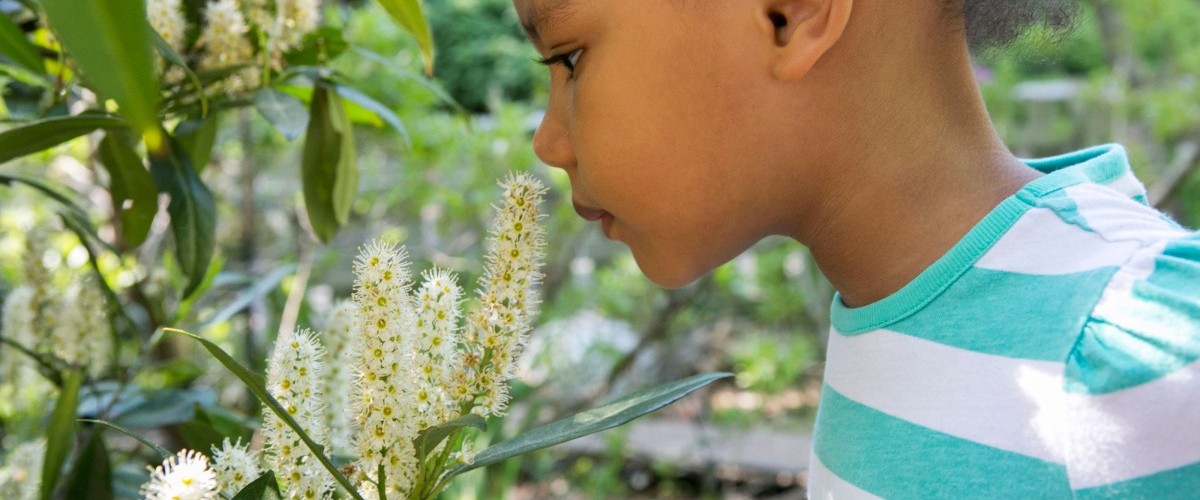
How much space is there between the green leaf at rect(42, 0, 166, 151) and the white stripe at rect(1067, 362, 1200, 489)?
20.2 inches

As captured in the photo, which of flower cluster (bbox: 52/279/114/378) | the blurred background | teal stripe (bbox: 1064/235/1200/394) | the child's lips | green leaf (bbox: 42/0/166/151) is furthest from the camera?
the blurred background

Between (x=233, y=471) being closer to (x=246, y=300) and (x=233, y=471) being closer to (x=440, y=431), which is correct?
(x=440, y=431)

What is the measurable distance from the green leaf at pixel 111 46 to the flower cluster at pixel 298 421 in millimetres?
289

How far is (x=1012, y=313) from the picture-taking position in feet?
2.24

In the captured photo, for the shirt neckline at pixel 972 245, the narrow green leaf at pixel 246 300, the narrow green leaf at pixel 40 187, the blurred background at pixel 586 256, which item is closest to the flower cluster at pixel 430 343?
the shirt neckline at pixel 972 245

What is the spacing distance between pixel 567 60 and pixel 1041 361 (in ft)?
1.23

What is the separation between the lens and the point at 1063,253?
681 millimetres

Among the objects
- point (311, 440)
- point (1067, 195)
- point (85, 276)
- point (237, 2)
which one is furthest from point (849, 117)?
point (85, 276)

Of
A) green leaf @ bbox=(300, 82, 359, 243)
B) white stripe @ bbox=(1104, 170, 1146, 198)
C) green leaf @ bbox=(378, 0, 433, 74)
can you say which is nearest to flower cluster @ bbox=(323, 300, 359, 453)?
green leaf @ bbox=(300, 82, 359, 243)

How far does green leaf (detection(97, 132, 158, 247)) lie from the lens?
0.86 metres

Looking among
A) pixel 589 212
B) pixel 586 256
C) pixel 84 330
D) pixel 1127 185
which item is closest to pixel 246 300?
pixel 84 330

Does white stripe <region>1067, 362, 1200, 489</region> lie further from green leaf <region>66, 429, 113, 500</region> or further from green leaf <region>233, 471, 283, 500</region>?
green leaf <region>66, 429, 113, 500</region>

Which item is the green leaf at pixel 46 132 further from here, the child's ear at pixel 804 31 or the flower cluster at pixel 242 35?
the child's ear at pixel 804 31

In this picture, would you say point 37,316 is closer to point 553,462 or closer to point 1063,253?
point 1063,253
